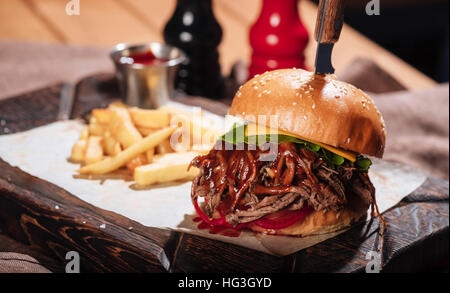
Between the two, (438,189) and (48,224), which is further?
(438,189)

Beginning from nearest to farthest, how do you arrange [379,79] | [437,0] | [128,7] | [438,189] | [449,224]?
[449,224], [438,189], [379,79], [128,7], [437,0]

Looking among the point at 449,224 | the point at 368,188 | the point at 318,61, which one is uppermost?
the point at 318,61

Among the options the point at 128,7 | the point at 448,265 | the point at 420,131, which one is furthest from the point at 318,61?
the point at 128,7

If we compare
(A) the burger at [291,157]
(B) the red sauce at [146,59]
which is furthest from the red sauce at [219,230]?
(B) the red sauce at [146,59]

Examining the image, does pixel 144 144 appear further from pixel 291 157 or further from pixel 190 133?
pixel 291 157

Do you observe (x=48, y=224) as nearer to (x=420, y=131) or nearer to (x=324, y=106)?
(x=324, y=106)

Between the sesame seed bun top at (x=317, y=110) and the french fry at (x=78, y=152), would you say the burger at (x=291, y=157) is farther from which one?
the french fry at (x=78, y=152)

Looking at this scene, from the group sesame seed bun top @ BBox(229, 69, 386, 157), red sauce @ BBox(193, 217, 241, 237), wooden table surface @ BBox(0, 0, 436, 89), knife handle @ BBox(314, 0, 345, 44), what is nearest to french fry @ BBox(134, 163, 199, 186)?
red sauce @ BBox(193, 217, 241, 237)

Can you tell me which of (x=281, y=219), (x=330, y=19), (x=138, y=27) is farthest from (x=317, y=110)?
(x=138, y=27)
